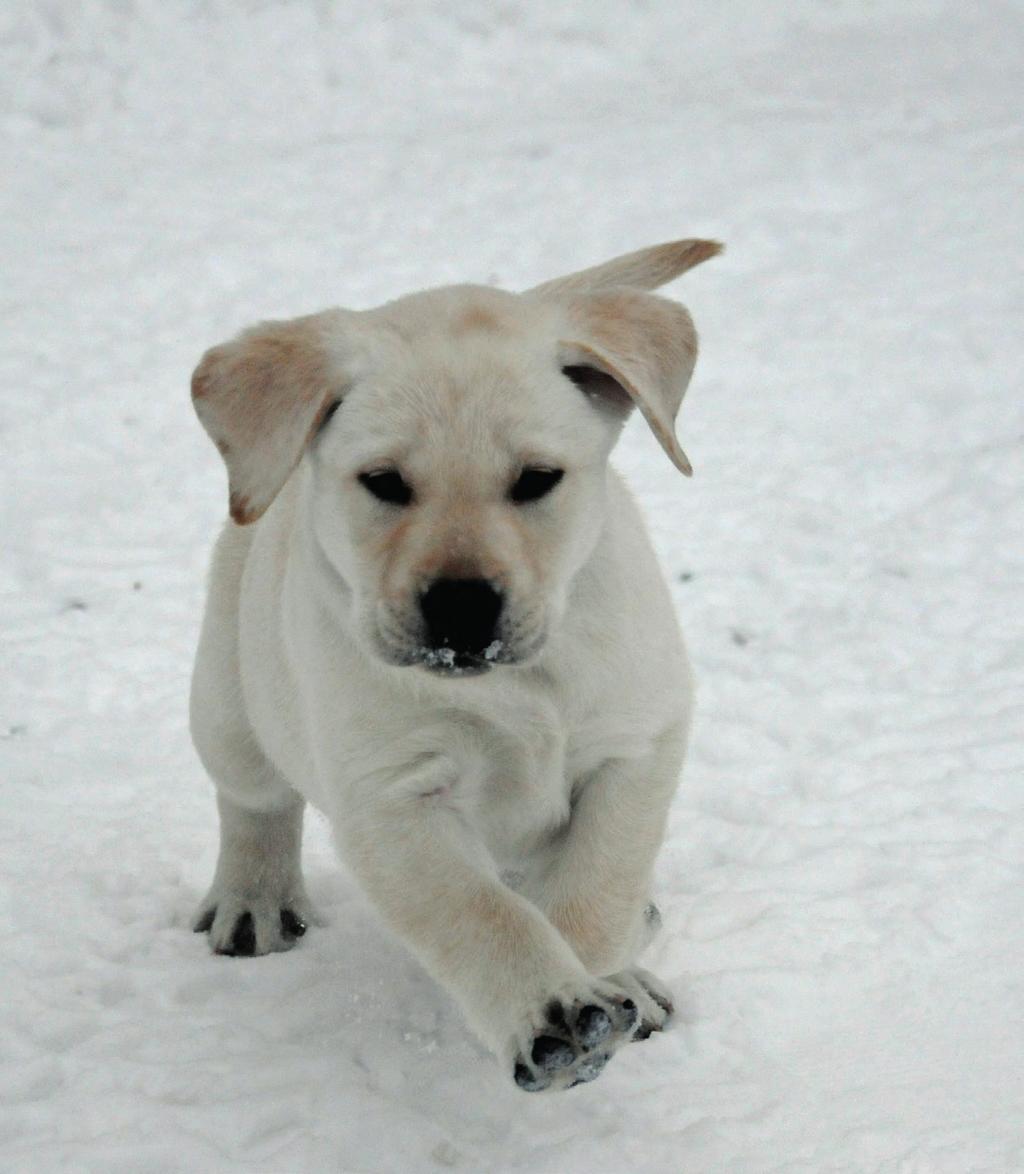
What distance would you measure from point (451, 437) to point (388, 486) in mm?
186

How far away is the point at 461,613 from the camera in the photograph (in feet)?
9.75

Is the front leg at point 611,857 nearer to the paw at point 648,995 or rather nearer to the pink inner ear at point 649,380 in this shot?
the paw at point 648,995

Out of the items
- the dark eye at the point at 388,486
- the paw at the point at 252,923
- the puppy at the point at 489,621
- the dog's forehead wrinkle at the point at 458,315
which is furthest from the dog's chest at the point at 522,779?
the paw at the point at 252,923

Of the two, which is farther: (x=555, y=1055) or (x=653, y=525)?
(x=653, y=525)

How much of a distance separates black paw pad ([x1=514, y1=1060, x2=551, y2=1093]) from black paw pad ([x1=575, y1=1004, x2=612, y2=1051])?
11 cm

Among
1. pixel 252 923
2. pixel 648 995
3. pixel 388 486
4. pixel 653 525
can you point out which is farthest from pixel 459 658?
pixel 653 525

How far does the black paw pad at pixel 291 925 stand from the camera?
175 inches

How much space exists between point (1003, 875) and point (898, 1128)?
1.23 m

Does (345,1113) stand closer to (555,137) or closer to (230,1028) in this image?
(230,1028)

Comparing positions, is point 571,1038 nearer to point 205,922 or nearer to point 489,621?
point 489,621

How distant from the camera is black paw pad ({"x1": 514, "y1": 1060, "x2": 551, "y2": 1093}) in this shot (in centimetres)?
291

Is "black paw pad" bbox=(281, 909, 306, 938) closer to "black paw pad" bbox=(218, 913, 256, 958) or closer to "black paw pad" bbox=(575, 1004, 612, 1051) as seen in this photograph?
"black paw pad" bbox=(218, 913, 256, 958)

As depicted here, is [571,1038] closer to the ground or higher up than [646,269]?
closer to the ground

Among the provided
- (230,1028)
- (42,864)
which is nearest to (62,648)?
(42,864)
